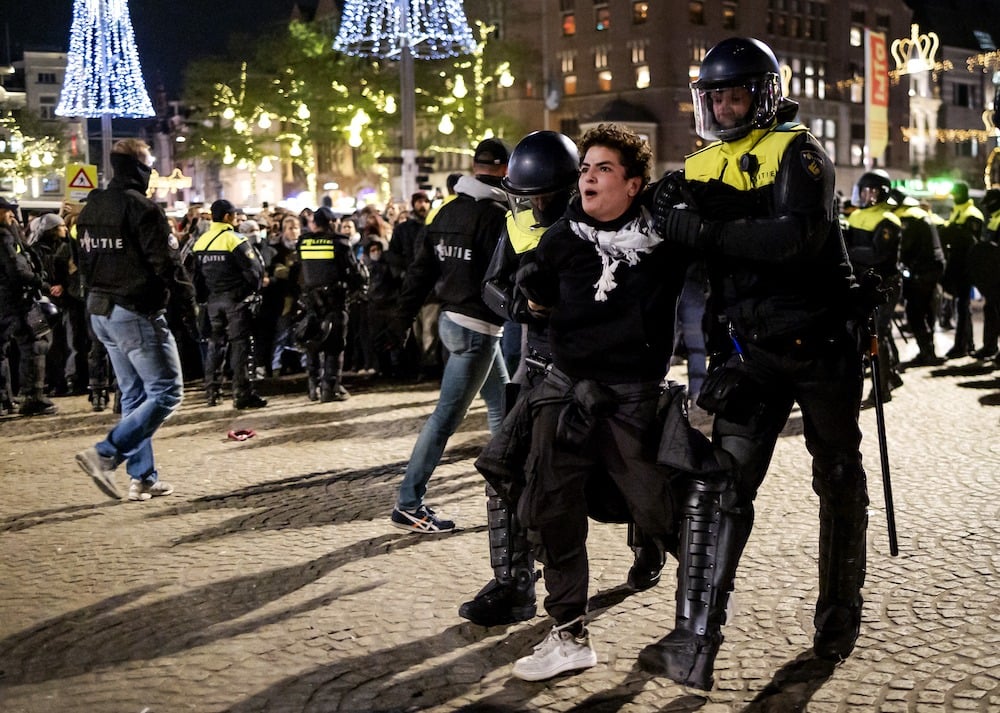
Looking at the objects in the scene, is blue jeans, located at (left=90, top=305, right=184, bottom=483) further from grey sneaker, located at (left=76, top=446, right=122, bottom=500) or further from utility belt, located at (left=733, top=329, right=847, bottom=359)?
utility belt, located at (left=733, top=329, right=847, bottom=359)

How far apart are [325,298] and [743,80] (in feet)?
28.8

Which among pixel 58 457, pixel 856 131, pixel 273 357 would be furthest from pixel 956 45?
pixel 58 457

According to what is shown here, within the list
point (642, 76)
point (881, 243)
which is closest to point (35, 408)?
point (881, 243)

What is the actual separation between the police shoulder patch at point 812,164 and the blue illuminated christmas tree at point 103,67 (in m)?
20.8

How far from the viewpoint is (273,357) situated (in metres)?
14.9

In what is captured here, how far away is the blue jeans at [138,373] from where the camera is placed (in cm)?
754

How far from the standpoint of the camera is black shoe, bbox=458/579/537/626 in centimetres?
498

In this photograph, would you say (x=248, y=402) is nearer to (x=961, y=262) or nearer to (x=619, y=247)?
(x=619, y=247)

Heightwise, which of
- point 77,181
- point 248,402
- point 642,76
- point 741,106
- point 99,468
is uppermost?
point 642,76

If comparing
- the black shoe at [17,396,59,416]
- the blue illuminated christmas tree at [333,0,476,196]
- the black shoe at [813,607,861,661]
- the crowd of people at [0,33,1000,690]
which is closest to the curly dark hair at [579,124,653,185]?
the crowd of people at [0,33,1000,690]

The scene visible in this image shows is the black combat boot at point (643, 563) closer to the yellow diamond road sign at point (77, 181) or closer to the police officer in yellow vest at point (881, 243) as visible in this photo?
the police officer in yellow vest at point (881, 243)

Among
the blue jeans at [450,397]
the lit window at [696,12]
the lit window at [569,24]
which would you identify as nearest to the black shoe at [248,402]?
the blue jeans at [450,397]

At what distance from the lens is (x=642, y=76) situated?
6159 cm

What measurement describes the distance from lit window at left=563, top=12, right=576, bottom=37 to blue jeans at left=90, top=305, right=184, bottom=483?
59777 millimetres
